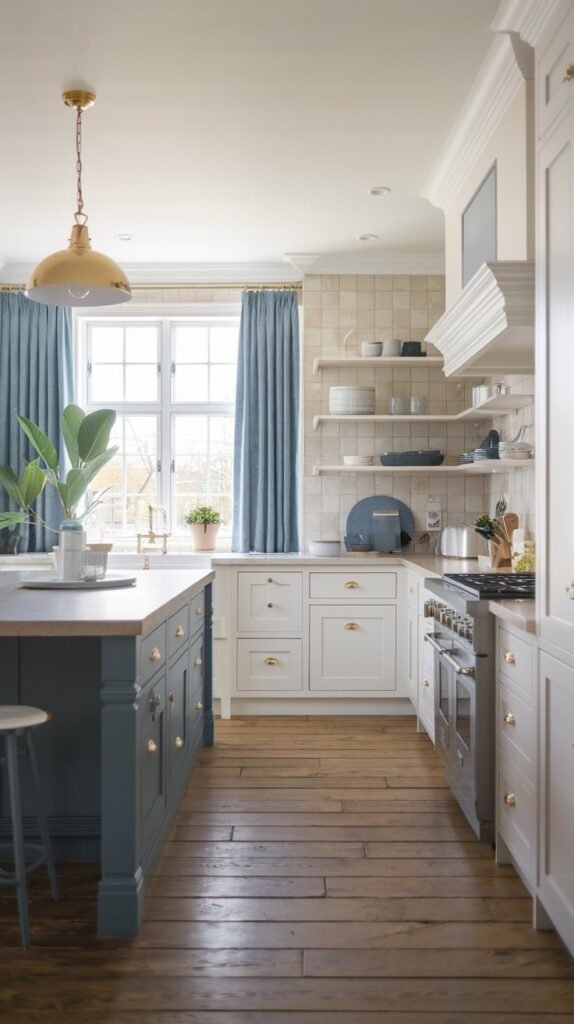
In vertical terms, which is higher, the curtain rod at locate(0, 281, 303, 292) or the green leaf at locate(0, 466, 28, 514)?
the curtain rod at locate(0, 281, 303, 292)

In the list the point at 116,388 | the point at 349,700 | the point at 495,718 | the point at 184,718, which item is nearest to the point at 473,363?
the point at 495,718

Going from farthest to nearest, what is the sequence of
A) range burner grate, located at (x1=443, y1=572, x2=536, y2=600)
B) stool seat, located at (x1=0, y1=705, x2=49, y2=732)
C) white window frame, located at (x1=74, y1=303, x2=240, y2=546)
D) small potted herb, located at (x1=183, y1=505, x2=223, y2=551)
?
white window frame, located at (x1=74, y1=303, x2=240, y2=546) → small potted herb, located at (x1=183, y1=505, x2=223, y2=551) → range burner grate, located at (x1=443, y1=572, x2=536, y2=600) → stool seat, located at (x1=0, y1=705, x2=49, y2=732)

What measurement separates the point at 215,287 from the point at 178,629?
10.7ft

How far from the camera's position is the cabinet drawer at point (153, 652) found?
8.19 feet

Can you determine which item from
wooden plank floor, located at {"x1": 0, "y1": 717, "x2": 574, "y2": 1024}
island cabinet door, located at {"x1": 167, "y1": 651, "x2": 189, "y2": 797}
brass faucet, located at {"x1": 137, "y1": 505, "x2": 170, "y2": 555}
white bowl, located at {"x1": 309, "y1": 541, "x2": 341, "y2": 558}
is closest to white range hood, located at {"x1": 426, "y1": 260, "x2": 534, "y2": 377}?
white bowl, located at {"x1": 309, "y1": 541, "x2": 341, "y2": 558}

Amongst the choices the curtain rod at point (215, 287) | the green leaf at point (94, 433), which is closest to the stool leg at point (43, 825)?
the green leaf at point (94, 433)

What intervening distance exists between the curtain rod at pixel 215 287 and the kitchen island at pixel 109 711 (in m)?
2.81

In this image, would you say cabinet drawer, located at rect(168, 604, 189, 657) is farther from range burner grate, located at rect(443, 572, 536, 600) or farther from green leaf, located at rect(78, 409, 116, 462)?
green leaf, located at rect(78, 409, 116, 462)

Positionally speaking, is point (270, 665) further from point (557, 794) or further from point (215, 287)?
point (557, 794)

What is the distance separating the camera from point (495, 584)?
310 centimetres

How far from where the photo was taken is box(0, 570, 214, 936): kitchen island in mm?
2314

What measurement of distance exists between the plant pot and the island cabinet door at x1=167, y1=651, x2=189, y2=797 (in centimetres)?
212

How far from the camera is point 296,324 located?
5.68 metres

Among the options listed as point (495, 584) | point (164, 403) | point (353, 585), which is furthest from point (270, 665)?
point (495, 584)
